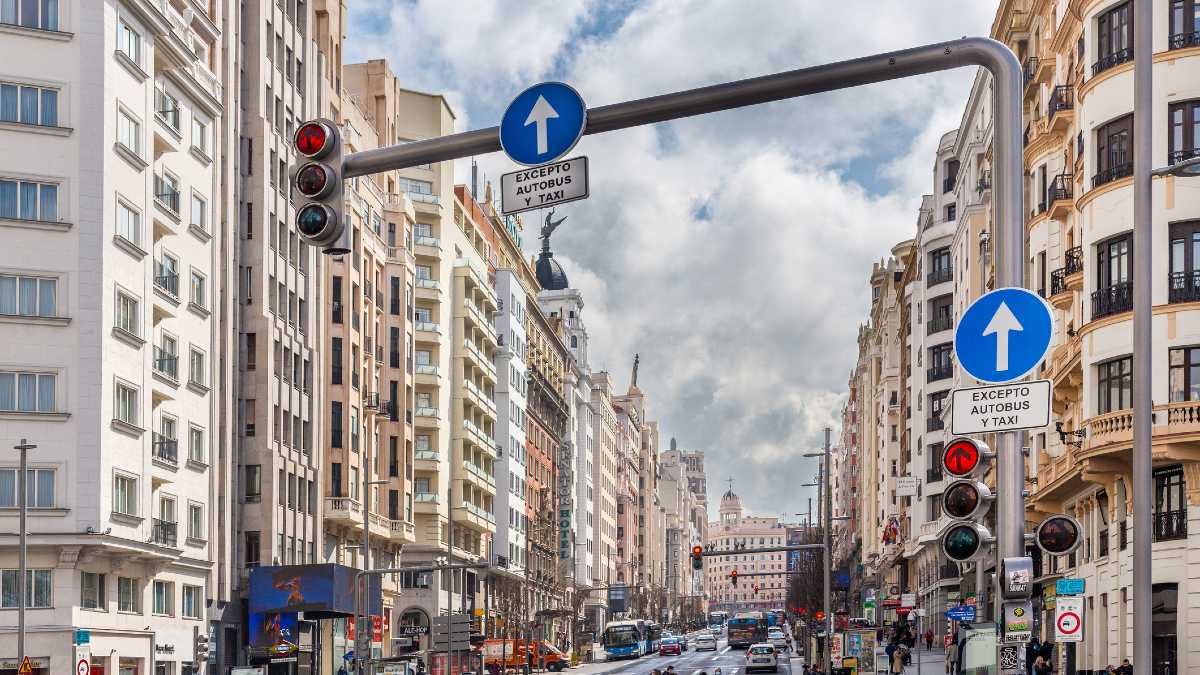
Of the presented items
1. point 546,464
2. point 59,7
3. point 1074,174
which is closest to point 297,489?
point 59,7

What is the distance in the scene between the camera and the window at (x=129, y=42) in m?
54.1

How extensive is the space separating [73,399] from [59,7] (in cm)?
1223

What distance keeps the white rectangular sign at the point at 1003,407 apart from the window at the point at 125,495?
4352cm

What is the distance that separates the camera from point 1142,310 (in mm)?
14344

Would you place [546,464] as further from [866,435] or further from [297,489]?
[297,489]

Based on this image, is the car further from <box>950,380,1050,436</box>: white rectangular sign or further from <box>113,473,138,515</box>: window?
<box>950,380,1050,436</box>: white rectangular sign

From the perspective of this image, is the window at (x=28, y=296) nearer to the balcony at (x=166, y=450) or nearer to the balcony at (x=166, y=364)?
the balcony at (x=166, y=364)

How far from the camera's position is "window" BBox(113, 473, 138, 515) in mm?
52656

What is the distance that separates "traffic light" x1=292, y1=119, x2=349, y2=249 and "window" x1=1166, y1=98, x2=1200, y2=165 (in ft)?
106

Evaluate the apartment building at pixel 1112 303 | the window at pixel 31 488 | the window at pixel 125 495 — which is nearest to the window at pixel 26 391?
the window at pixel 31 488

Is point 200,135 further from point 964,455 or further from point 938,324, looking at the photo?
point 964,455

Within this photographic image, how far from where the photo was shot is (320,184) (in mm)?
13234

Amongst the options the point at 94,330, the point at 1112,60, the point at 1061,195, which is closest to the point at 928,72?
the point at 1112,60

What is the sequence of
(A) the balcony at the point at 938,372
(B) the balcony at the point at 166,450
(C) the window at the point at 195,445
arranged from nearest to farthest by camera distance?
1. (B) the balcony at the point at 166,450
2. (C) the window at the point at 195,445
3. (A) the balcony at the point at 938,372
